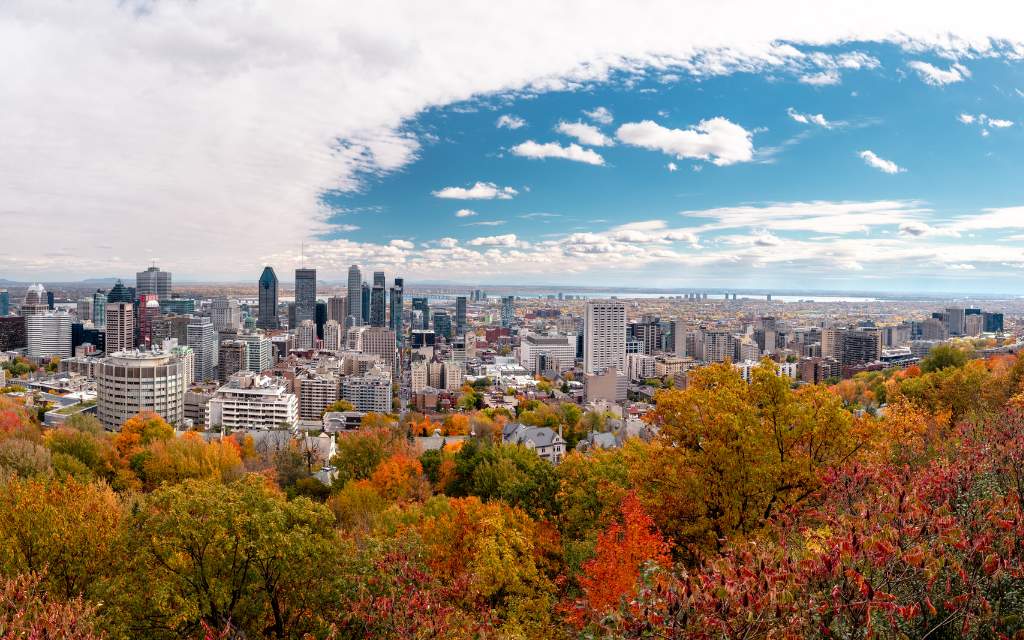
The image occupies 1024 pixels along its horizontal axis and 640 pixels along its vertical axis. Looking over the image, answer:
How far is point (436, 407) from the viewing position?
62.2 meters

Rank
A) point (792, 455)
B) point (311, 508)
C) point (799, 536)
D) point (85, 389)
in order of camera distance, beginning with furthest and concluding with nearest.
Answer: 1. point (85, 389)
2. point (792, 455)
3. point (311, 508)
4. point (799, 536)

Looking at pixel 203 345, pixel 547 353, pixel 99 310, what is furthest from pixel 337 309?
pixel 547 353

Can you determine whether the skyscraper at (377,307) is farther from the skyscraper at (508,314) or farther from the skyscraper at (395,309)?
the skyscraper at (508,314)

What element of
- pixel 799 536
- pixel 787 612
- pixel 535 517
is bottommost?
pixel 535 517

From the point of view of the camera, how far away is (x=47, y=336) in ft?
329

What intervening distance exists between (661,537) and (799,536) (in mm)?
3444

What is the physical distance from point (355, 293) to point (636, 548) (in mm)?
159455

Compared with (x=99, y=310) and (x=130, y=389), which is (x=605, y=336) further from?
(x=99, y=310)

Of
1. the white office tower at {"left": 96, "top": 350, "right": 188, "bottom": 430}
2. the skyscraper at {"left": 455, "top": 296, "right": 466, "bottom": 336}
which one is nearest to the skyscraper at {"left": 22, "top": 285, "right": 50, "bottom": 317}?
the white office tower at {"left": 96, "top": 350, "right": 188, "bottom": 430}

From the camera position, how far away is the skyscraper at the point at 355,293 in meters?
157

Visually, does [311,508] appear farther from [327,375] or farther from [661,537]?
[327,375]

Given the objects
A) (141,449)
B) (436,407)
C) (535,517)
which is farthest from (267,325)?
(535,517)

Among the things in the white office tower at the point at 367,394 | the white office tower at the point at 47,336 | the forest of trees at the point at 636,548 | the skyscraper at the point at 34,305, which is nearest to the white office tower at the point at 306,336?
the white office tower at the point at 47,336

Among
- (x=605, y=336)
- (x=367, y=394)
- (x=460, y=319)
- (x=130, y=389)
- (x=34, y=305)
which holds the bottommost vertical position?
(x=367, y=394)
